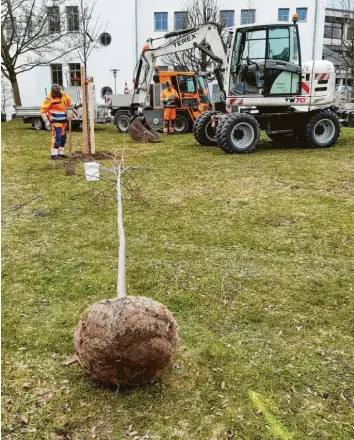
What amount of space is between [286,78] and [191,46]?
10.3ft

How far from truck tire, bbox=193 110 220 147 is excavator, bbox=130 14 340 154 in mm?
23

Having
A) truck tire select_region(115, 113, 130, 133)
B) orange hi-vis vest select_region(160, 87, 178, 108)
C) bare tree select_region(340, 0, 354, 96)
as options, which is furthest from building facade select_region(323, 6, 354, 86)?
orange hi-vis vest select_region(160, 87, 178, 108)

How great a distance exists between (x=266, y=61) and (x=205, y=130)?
2.07 meters

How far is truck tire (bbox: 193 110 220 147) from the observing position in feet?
35.5

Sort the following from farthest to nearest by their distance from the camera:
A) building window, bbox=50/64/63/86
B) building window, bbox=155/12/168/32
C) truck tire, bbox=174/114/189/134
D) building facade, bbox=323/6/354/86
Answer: building facade, bbox=323/6/354/86 → building window, bbox=50/64/63/86 → building window, bbox=155/12/168/32 → truck tire, bbox=174/114/189/134

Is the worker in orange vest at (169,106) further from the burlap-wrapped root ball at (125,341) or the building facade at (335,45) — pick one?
the building facade at (335,45)

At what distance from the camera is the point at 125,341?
217cm

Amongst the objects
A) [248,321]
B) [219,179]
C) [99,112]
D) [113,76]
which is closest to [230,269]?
[248,321]

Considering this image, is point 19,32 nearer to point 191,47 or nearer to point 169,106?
point 169,106

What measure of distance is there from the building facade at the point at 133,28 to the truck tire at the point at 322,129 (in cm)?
2510

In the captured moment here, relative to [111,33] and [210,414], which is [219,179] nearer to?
[210,414]

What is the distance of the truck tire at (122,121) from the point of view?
16.3 meters

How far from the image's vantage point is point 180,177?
A: 7500mm

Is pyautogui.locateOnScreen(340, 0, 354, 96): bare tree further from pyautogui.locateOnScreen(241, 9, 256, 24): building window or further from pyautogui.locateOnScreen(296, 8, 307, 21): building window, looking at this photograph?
pyautogui.locateOnScreen(241, 9, 256, 24): building window
